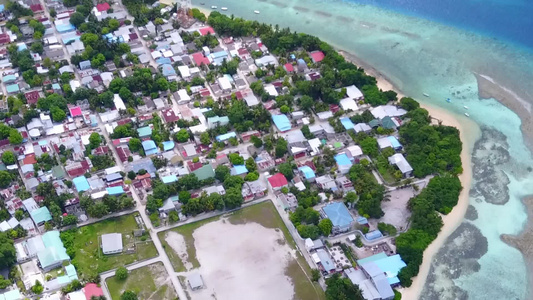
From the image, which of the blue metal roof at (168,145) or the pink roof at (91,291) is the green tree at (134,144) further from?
the pink roof at (91,291)

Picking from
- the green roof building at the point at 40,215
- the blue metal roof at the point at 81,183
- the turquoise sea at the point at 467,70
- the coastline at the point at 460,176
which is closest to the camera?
the coastline at the point at 460,176

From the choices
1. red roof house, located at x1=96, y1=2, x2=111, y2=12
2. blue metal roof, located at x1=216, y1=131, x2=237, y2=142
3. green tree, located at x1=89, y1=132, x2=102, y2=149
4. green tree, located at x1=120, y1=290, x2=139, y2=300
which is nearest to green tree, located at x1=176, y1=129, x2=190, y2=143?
blue metal roof, located at x1=216, y1=131, x2=237, y2=142

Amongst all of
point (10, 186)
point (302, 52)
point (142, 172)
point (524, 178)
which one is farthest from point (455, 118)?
point (10, 186)

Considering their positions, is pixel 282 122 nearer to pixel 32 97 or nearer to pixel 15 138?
pixel 15 138

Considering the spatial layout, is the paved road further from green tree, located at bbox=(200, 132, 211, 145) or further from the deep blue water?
the deep blue water

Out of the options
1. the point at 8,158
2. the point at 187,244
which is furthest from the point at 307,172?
the point at 8,158

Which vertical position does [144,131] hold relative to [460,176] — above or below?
below

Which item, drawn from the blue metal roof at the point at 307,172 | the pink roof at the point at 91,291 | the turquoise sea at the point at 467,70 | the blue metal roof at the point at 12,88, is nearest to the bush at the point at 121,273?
the pink roof at the point at 91,291
